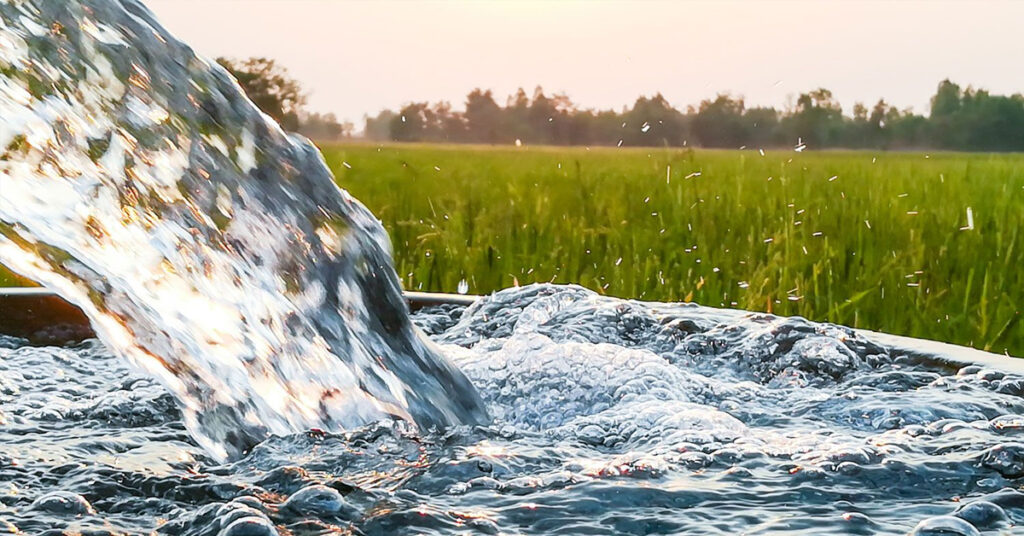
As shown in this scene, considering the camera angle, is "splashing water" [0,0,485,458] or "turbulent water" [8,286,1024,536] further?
"splashing water" [0,0,485,458]

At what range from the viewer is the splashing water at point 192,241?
1.67m

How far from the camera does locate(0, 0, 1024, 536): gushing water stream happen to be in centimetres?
130

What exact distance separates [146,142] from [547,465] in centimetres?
85

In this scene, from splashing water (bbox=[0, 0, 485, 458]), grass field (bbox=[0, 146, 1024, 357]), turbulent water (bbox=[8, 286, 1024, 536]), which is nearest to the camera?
turbulent water (bbox=[8, 286, 1024, 536])

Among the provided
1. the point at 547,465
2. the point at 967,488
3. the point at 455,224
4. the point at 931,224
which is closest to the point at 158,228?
the point at 547,465

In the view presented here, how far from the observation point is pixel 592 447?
1.64m

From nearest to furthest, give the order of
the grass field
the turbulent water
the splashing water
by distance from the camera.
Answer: the turbulent water, the splashing water, the grass field

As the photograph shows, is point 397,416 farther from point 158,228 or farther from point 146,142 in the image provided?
point 146,142

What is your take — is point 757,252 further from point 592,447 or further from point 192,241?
point 192,241

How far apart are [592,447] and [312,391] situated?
1.52 feet

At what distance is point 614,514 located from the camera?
1246 millimetres

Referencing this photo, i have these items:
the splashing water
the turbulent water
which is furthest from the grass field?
the splashing water

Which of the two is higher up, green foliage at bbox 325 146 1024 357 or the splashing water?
the splashing water

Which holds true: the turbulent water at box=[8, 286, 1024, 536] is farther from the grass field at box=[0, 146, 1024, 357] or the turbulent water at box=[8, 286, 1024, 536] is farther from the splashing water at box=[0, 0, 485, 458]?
the grass field at box=[0, 146, 1024, 357]
